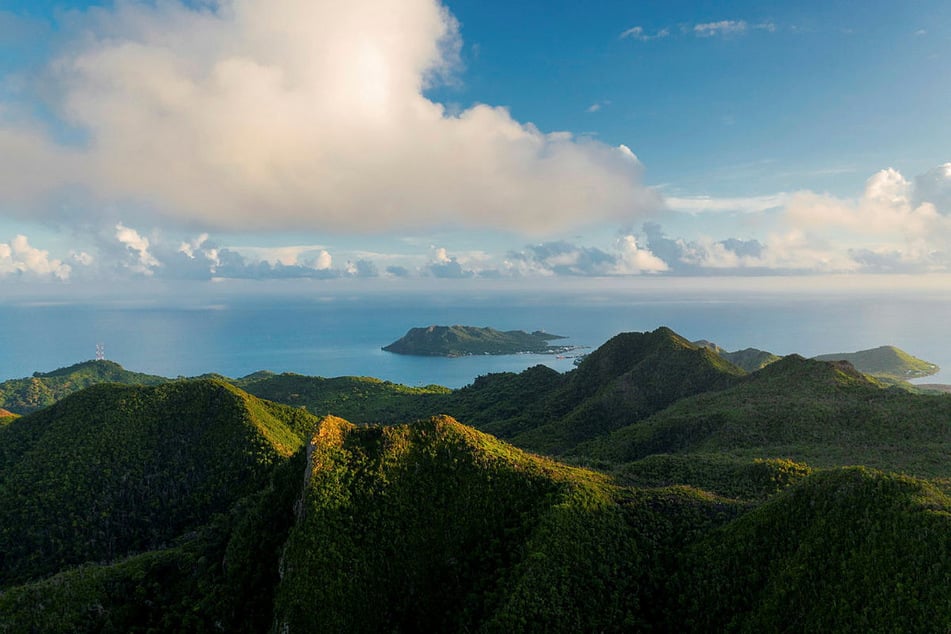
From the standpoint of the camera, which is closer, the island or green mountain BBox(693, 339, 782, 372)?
green mountain BBox(693, 339, 782, 372)

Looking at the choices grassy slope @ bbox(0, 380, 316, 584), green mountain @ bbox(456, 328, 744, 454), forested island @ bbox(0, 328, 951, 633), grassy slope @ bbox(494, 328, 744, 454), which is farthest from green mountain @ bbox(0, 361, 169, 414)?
grassy slope @ bbox(494, 328, 744, 454)

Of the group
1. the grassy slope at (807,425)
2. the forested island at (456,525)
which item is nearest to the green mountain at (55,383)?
the forested island at (456,525)

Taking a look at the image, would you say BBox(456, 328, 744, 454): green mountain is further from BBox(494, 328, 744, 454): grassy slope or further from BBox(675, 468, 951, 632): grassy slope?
BBox(675, 468, 951, 632): grassy slope

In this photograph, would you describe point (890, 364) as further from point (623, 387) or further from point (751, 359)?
point (623, 387)

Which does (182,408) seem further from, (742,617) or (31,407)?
(31,407)

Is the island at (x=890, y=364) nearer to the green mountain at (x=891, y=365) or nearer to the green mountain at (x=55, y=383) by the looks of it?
the green mountain at (x=891, y=365)
